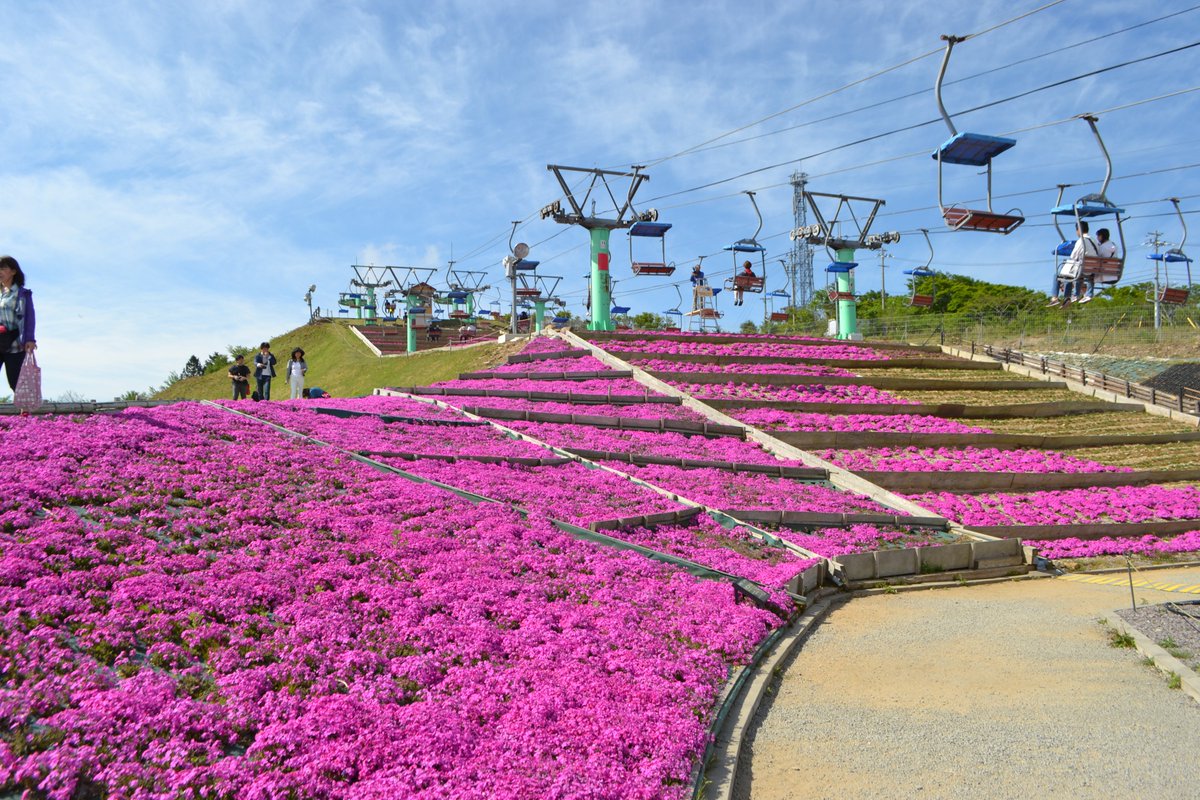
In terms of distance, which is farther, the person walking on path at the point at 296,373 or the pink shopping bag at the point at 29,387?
the person walking on path at the point at 296,373

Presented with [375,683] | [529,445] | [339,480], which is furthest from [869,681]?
[529,445]

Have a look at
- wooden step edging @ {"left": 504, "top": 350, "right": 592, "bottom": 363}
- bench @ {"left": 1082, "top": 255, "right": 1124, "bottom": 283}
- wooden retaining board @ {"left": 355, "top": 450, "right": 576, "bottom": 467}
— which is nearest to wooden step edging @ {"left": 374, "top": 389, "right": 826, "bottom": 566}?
wooden retaining board @ {"left": 355, "top": 450, "right": 576, "bottom": 467}

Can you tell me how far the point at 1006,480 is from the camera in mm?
23641

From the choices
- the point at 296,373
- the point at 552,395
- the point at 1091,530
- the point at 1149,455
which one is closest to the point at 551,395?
the point at 552,395

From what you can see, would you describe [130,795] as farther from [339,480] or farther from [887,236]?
[887,236]

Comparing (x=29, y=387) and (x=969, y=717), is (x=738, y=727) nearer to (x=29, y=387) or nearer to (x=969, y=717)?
(x=969, y=717)

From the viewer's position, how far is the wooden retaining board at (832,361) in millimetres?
33062

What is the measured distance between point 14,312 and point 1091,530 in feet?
76.5

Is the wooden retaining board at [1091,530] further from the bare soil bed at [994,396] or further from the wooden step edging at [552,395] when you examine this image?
the wooden step edging at [552,395]

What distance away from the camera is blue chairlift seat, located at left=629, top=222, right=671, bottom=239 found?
37.7 m

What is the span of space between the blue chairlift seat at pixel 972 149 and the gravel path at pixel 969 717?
1160 centimetres

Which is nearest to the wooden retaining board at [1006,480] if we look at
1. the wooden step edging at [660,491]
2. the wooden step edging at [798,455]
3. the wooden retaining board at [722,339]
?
the wooden step edging at [798,455]

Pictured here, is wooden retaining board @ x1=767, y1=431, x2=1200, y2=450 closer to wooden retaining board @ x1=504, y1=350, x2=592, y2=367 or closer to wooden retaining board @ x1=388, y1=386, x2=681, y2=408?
wooden retaining board @ x1=388, y1=386, x2=681, y2=408

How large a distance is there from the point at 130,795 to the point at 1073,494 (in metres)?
24.9
